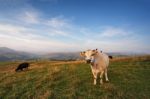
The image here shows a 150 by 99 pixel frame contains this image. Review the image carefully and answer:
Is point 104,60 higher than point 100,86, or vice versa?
point 104,60

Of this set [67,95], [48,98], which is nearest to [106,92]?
[67,95]

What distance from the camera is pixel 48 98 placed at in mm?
12258

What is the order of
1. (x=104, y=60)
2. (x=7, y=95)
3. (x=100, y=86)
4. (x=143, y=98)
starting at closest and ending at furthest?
(x=143, y=98)
(x=7, y=95)
(x=100, y=86)
(x=104, y=60)

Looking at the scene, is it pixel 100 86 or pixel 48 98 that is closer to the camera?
pixel 48 98

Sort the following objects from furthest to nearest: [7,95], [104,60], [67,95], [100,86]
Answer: [104,60] → [100,86] → [7,95] → [67,95]

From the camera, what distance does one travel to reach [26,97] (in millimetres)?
12859

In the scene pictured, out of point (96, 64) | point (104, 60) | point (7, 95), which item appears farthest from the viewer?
point (104, 60)

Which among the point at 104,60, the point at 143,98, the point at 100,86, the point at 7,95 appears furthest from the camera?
the point at 104,60

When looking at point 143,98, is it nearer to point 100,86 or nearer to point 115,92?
point 115,92

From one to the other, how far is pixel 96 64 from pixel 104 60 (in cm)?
148

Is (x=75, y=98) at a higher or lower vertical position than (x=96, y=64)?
lower

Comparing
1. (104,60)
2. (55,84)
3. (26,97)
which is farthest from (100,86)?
(26,97)

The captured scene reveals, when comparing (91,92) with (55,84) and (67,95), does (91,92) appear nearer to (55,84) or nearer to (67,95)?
(67,95)

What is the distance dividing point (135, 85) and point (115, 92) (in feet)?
10.7
